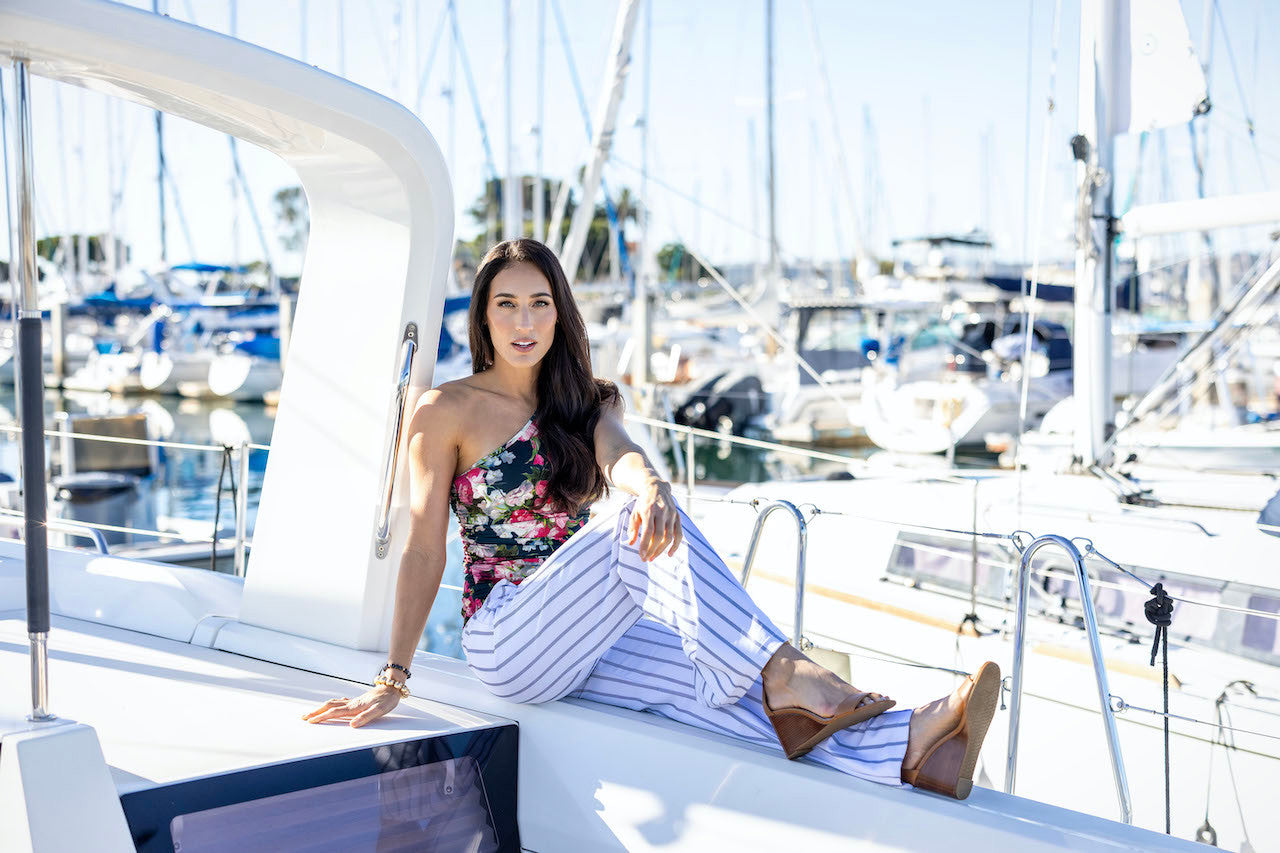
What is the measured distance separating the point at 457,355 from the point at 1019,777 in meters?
15.4

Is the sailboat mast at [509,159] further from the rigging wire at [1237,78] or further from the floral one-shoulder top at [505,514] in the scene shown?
the floral one-shoulder top at [505,514]

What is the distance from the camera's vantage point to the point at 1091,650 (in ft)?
7.27

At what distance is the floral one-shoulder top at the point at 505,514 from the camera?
242cm

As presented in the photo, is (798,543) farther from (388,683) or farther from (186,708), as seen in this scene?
(186,708)

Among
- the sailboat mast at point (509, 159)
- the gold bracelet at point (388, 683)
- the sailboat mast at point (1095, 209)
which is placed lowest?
the gold bracelet at point (388, 683)

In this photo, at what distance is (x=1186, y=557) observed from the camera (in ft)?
14.3

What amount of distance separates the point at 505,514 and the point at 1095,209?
389 centimetres

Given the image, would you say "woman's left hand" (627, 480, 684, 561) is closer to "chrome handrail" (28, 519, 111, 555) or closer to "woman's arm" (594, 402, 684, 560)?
"woman's arm" (594, 402, 684, 560)

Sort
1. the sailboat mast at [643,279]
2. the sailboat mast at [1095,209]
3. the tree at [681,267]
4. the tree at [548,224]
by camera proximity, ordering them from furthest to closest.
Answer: the tree at [681,267] < the tree at [548,224] < the sailboat mast at [643,279] < the sailboat mast at [1095,209]

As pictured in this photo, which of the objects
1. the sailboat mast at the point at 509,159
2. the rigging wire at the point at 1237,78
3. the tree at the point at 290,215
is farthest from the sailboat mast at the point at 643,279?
the tree at the point at 290,215

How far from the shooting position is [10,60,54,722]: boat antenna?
1.56m

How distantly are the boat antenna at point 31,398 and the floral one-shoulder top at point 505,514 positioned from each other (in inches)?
36.7

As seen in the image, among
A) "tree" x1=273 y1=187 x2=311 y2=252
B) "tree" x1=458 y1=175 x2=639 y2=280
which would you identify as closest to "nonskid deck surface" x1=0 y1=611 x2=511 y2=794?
"tree" x1=458 y1=175 x2=639 y2=280

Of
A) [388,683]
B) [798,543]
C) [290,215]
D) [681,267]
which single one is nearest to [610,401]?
[798,543]
